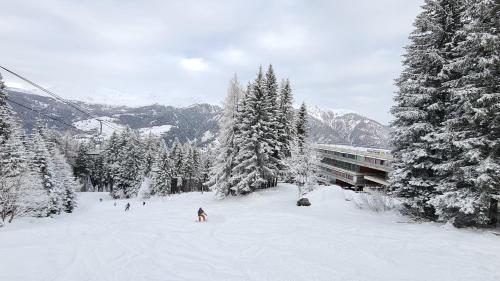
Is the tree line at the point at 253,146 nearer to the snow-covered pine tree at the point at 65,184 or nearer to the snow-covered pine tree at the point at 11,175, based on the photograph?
the snow-covered pine tree at the point at 11,175

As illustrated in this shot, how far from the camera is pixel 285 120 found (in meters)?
44.3

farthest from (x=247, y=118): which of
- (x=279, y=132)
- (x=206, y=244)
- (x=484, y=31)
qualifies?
(x=484, y=31)

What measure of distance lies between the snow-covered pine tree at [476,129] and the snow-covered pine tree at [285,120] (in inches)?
960

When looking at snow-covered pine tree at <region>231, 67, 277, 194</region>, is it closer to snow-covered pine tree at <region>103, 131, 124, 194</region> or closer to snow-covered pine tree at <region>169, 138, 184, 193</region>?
snow-covered pine tree at <region>169, 138, 184, 193</region>

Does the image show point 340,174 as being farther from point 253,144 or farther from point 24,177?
point 24,177

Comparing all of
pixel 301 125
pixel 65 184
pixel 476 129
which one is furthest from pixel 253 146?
pixel 65 184

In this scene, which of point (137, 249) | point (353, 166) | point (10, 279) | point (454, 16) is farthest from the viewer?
point (353, 166)

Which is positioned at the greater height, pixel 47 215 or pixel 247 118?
pixel 247 118

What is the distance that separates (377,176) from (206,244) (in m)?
57.1

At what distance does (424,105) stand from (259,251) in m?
14.9

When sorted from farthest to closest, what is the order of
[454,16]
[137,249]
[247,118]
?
[247,118] < [454,16] < [137,249]

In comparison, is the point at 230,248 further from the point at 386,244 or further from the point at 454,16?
the point at 454,16

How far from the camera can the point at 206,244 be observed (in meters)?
17.0

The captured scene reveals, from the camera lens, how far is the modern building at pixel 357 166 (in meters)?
61.3
